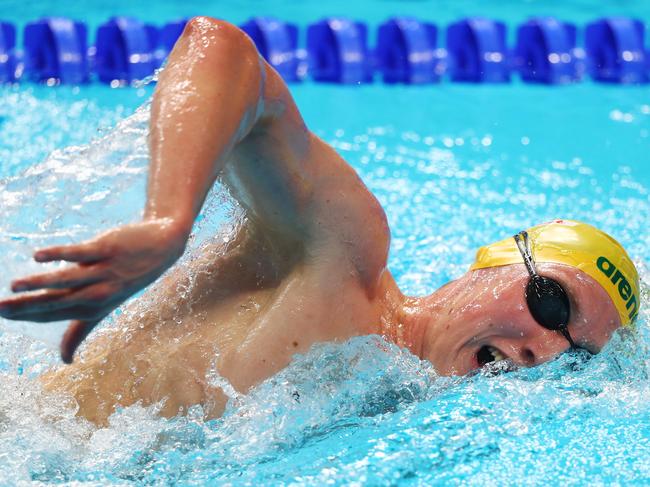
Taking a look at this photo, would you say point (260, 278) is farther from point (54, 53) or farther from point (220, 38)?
point (54, 53)

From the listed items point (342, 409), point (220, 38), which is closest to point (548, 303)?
point (342, 409)

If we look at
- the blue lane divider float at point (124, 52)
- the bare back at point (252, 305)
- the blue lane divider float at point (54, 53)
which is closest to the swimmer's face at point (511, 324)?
the bare back at point (252, 305)

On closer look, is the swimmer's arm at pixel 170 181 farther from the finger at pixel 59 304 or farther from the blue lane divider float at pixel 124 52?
the blue lane divider float at pixel 124 52

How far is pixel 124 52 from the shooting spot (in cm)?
456

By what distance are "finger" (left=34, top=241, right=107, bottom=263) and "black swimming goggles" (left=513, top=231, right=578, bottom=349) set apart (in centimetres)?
111

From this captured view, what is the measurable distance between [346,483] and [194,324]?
44 cm

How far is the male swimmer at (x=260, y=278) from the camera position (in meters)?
1.29

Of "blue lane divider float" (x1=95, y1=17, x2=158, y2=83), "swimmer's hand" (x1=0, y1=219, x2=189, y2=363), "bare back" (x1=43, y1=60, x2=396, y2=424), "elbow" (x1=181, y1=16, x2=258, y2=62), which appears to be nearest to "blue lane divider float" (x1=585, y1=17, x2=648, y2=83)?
"blue lane divider float" (x1=95, y1=17, x2=158, y2=83)

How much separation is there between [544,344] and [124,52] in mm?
3183

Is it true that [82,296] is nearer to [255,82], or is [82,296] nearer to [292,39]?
[255,82]

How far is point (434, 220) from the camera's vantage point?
11.4 feet

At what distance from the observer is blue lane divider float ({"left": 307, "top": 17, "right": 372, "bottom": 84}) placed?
4637mm

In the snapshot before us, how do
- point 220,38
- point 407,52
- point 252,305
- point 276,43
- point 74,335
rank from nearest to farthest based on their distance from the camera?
point 74,335 < point 220,38 < point 252,305 < point 276,43 < point 407,52

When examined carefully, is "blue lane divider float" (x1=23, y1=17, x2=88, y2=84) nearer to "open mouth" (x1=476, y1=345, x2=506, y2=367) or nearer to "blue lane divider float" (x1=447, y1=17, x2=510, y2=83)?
"blue lane divider float" (x1=447, y1=17, x2=510, y2=83)
